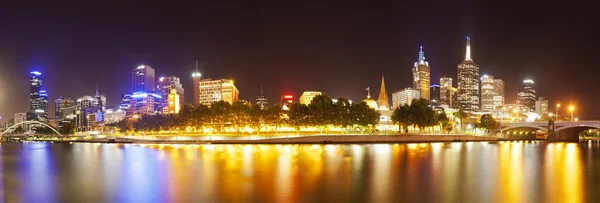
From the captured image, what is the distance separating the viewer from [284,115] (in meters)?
101

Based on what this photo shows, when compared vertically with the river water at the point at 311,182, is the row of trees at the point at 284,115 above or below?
above

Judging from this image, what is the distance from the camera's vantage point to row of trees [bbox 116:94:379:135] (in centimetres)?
9144

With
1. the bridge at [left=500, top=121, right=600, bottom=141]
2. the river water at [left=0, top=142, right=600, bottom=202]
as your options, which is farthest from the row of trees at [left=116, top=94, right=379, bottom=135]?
the river water at [left=0, top=142, right=600, bottom=202]

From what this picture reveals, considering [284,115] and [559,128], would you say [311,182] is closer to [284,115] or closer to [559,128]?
[284,115]

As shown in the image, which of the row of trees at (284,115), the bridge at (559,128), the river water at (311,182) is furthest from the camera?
the bridge at (559,128)

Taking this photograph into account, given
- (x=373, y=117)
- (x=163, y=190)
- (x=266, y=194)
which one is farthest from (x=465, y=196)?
(x=373, y=117)

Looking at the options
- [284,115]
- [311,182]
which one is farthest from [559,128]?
[311,182]

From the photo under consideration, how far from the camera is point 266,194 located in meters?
23.6

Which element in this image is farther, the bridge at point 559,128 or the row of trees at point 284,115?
the bridge at point 559,128

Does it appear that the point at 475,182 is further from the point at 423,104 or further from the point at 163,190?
the point at 423,104

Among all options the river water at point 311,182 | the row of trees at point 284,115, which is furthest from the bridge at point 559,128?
the river water at point 311,182

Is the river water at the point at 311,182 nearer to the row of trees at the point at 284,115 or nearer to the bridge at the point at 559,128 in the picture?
the row of trees at the point at 284,115

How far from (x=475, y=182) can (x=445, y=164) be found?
11012 mm

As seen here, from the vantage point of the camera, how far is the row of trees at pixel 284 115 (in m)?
91.4
